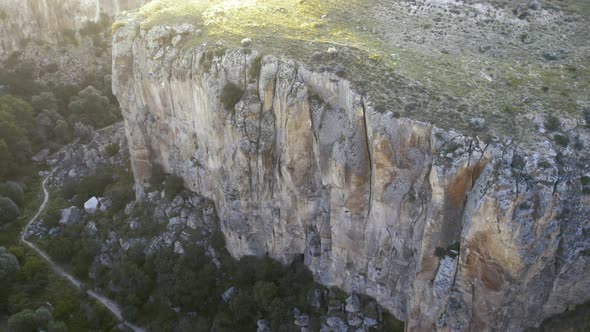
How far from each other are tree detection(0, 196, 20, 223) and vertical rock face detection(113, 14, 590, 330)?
21561mm

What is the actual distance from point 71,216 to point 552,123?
51.8m

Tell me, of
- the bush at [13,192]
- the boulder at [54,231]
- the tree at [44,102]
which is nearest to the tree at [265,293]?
the boulder at [54,231]

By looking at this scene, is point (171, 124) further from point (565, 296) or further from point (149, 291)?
point (565, 296)

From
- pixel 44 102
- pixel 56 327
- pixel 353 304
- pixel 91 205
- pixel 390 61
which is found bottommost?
pixel 56 327

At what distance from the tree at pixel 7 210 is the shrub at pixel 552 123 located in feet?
190

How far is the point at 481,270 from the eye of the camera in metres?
27.8

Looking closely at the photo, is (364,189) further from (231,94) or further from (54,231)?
(54,231)

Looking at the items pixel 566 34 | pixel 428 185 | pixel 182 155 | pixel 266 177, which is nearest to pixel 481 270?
pixel 428 185

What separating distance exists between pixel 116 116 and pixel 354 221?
187ft

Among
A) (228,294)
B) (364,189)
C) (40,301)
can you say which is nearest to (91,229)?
(40,301)

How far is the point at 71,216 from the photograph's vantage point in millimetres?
55219

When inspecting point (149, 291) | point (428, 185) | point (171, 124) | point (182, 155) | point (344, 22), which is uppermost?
point (344, 22)

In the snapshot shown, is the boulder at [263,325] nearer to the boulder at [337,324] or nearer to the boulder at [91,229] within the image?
the boulder at [337,324]

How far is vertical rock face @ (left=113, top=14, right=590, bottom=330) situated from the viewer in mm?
26500
